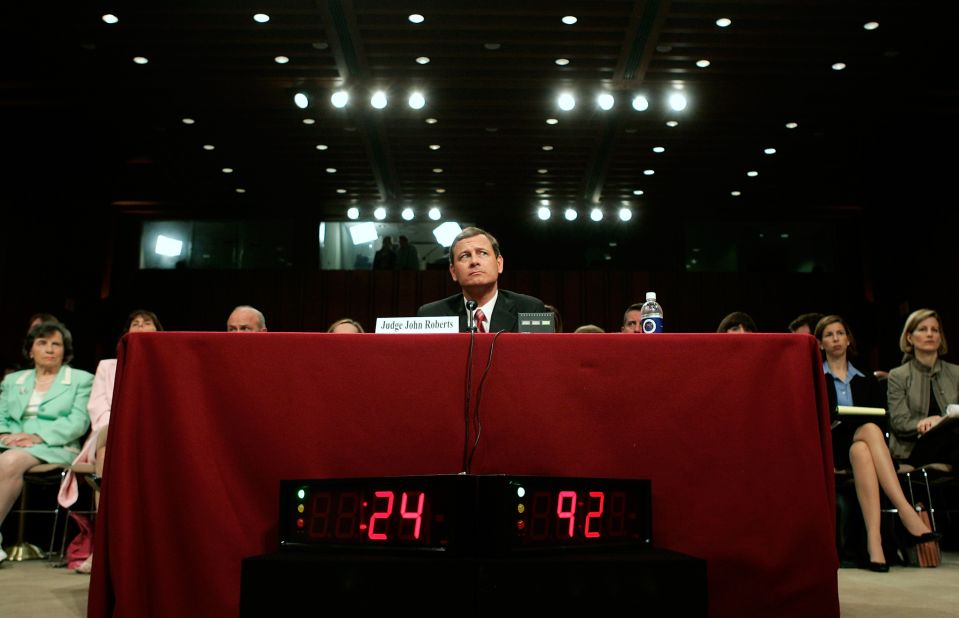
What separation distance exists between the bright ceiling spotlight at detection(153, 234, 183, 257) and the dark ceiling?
1.43 feet

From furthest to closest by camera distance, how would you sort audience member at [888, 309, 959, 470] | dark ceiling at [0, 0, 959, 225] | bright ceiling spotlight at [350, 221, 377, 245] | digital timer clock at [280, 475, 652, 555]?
bright ceiling spotlight at [350, 221, 377, 245] → dark ceiling at [0, 0, 959, 225] → audience member at [888, 309, 959, 470] → digital timer clock at [280, 475, 652, 555]

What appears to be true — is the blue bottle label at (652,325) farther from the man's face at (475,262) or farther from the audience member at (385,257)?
the audience member at (385,257)

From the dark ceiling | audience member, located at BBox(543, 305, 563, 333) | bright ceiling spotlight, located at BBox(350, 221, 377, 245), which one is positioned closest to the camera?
audience member, located at BBox(543, 305, 563, 333)

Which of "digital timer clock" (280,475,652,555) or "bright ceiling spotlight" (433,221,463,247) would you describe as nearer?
"digital timer clock" (280,475,652,555)

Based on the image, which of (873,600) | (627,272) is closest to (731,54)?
(627,272)

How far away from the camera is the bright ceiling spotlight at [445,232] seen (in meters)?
10.1

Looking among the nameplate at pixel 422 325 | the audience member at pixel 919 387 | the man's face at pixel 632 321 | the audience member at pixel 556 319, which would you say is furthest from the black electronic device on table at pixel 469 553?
the audience member at pixel 919 387

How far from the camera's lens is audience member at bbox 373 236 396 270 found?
32.7 ft

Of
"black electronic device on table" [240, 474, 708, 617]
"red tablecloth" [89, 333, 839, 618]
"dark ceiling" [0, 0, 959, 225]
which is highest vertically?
"dark ceiling" [0, 0, 959, 225]

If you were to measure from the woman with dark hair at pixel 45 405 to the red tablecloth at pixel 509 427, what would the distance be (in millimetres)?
2547

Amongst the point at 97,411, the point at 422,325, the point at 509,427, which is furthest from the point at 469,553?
the point at 97,411

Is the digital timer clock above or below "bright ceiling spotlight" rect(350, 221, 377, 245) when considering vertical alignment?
below

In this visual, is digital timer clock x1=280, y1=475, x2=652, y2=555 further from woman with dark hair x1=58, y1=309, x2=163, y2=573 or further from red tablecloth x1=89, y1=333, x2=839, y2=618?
woman with dark hair x1=58, y1=309, x2=163, y2=573

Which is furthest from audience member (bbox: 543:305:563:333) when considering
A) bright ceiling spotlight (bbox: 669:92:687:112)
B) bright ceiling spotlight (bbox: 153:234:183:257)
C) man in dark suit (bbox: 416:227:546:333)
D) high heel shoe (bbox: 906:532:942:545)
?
bright ceiling spotlight (bbox: 153:234:183:257)
